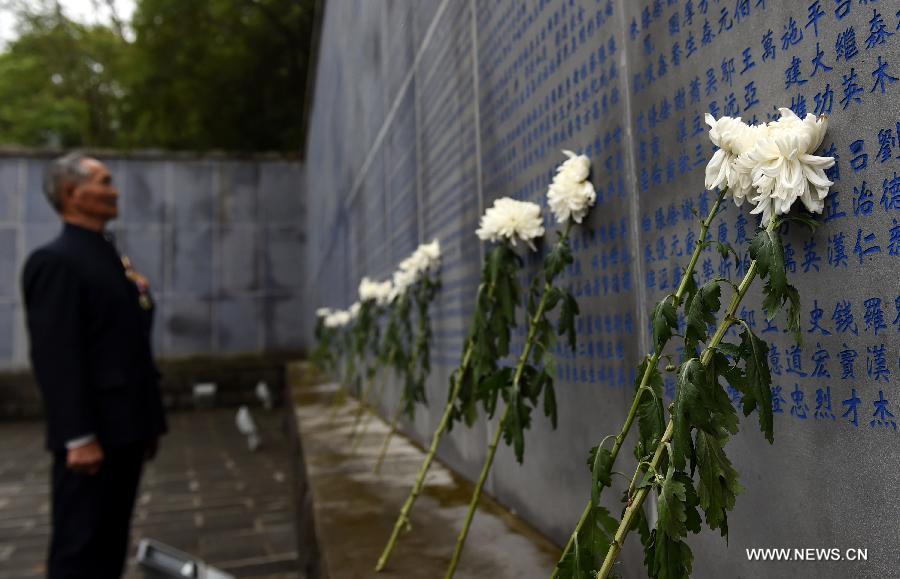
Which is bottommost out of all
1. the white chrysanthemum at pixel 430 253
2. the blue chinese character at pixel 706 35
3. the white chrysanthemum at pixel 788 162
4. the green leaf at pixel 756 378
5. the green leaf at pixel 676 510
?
the green leaf at pixel 676 510

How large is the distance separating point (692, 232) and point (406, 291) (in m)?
1.75

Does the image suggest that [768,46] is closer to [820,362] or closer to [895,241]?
[895,241]

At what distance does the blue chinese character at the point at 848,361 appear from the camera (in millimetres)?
903

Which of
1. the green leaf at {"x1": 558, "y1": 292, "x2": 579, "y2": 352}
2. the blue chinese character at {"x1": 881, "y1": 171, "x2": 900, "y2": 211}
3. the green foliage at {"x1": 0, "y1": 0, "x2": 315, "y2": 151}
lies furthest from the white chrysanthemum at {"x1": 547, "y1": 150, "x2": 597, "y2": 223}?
the green foliage at {"x1": 0, "y1": 0, "x2": 315, "y2": 151}

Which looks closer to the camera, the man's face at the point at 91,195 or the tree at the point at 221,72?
the man's face at the point at 91,195

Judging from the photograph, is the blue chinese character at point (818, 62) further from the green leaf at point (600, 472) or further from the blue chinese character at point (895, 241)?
the green leaf at point (600, 472)

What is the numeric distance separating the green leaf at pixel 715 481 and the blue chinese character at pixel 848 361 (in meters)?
0.25

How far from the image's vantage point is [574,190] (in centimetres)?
154

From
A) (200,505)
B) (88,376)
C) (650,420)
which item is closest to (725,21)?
(650,420)

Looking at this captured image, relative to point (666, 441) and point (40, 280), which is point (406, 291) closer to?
point (40, 280)

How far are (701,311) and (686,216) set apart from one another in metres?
0.45

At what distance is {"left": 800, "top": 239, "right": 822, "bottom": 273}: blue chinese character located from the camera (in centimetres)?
95

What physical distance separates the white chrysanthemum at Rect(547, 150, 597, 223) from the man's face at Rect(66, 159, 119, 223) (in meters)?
1.94

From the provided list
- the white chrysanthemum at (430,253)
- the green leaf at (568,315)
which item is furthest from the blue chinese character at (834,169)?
the white chrysanthemum at (430,253)
